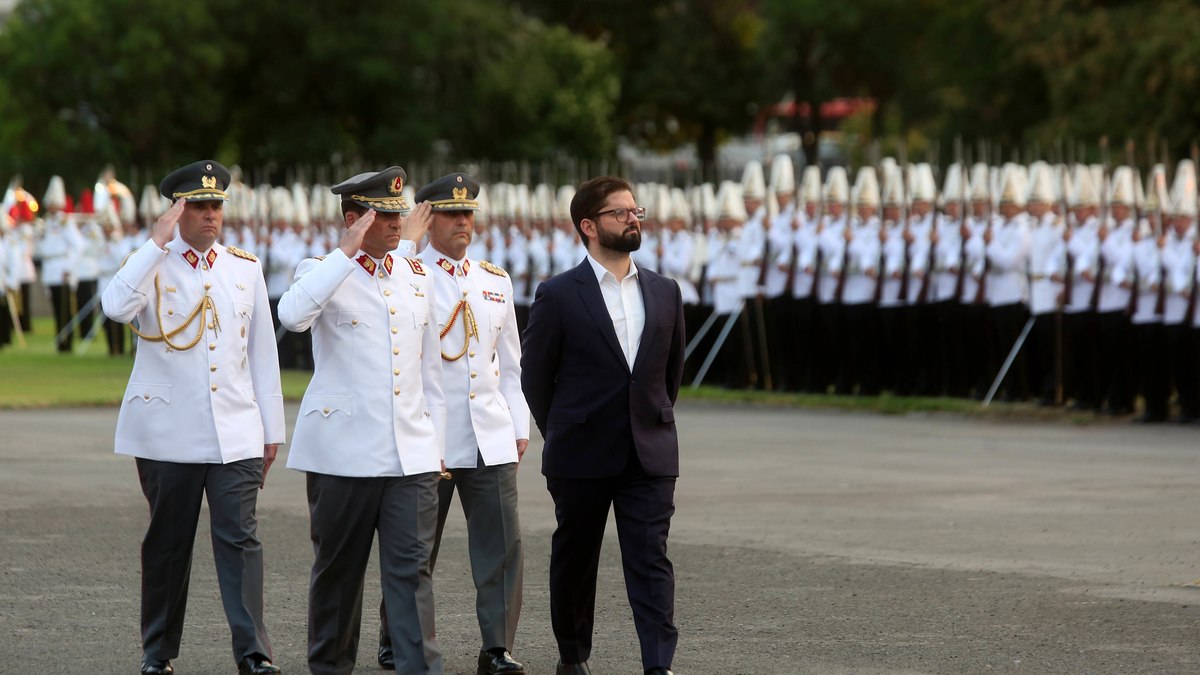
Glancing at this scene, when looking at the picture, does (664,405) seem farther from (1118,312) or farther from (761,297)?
(761,297)

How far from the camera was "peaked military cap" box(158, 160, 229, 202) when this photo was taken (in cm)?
789

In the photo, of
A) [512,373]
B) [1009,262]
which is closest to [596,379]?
[512,373]

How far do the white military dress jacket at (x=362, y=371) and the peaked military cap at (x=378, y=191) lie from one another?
0.61 feet

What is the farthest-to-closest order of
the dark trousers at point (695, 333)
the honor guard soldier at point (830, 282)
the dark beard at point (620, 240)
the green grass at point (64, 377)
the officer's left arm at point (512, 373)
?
1. the dark trousers at point (695, 333)
2. the honor guard soldier at point (830, 282)
3. the green grass at point (64, 377)
4. the officer's left arm at point (512, 373)
5. the dark beard at point (620, 240)

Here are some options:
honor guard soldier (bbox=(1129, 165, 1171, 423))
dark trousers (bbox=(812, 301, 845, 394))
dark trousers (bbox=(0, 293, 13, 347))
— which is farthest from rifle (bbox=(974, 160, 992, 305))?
dark trousers (bbox=(0, 293, 13, 347))

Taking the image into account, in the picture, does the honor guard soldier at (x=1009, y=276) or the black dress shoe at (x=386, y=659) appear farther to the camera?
the honor guard soldier at (x=1009, y=276)

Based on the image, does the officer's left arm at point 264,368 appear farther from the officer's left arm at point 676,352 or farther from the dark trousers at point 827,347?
the dark trousers at point 827,347

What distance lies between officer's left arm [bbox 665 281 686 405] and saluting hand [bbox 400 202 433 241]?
0.89 metres

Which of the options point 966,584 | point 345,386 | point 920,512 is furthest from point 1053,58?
point 345,386

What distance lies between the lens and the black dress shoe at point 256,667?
299 inches

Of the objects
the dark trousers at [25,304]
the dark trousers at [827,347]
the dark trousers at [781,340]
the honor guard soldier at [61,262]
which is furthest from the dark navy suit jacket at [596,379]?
the dark trousers at [25,304]

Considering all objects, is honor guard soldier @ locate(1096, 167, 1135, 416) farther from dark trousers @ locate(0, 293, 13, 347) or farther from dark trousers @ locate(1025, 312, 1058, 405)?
dark trousers @ locate(0, 293, 13, 347)

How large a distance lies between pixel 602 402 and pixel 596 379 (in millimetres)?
90

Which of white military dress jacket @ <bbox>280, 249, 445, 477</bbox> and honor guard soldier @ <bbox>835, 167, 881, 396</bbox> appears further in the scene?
honor guard soldier @ <bbox>835, 167, 881, 396</bbox>
